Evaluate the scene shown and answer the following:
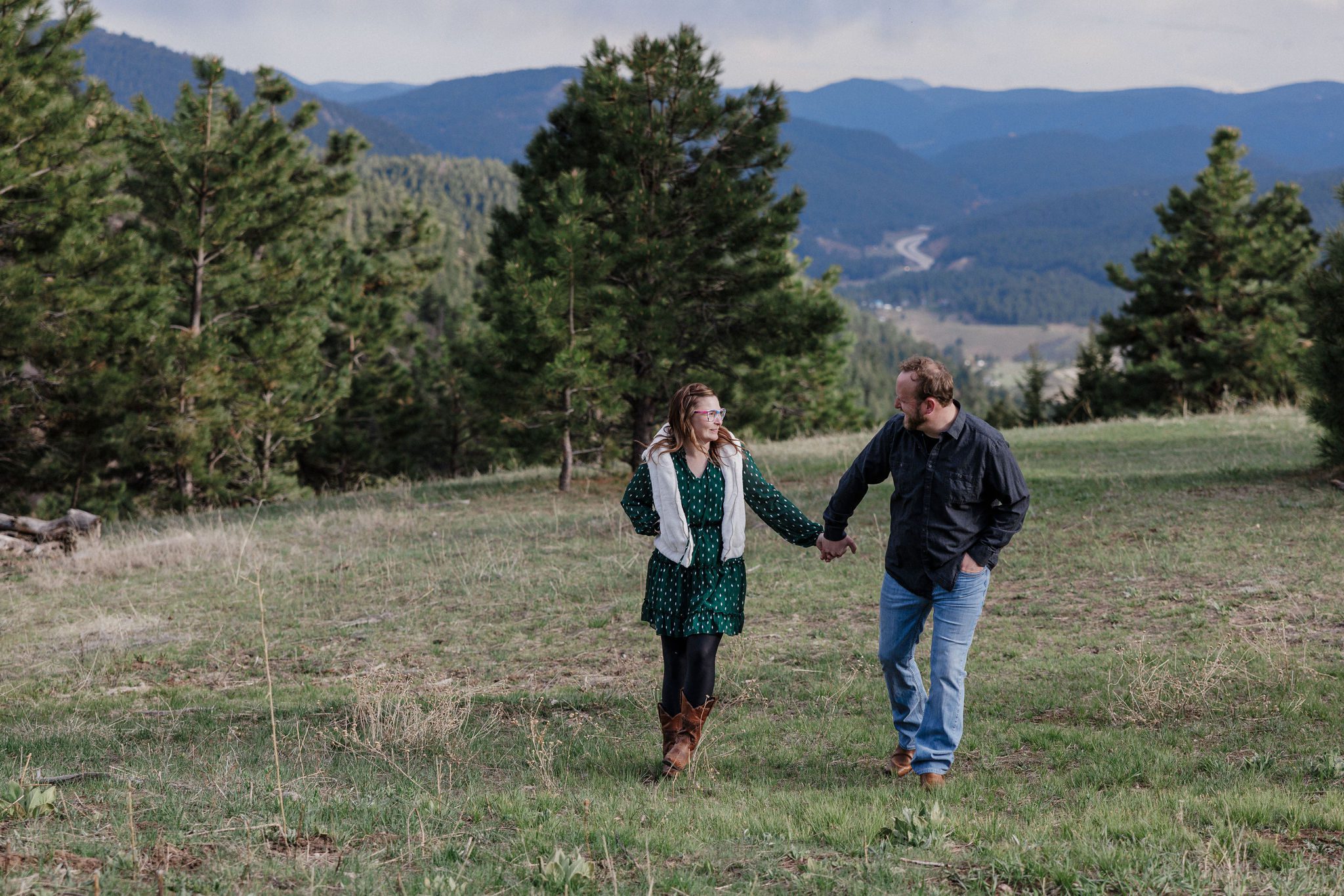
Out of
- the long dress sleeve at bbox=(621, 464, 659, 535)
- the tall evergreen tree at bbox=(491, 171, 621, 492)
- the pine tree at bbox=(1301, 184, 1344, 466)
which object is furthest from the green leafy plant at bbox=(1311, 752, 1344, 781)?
the tall evergreen tree at bbox=(491, 171, 621, 492)

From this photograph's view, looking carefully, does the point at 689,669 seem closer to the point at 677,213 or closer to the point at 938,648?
the point at 938,648

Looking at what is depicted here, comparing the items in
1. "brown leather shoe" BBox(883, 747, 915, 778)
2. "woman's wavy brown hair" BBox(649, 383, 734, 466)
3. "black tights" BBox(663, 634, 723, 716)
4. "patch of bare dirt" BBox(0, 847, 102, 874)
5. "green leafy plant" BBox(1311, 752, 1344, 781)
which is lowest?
"brown leather shoe" BBox(883, 747, 915, 778)

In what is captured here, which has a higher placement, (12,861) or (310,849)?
(12,861)

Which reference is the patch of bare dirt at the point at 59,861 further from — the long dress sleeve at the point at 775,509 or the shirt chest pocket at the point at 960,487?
the shirt chest pocket at the point at 960,487

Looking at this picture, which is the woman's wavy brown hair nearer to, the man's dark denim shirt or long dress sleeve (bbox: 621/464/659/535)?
long dress sleeve (bbox: 621/464/659/535)

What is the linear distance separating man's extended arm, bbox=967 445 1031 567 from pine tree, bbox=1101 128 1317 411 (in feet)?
88.5

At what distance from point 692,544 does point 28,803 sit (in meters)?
2.94

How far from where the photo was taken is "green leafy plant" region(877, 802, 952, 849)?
3.79 meters

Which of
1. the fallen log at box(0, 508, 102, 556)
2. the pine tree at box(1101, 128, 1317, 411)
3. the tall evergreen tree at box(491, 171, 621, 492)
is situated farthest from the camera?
the pine tree at box(1101, 128, 1317, 411)

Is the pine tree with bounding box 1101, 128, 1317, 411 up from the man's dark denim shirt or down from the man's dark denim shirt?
up

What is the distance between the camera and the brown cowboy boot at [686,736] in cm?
502

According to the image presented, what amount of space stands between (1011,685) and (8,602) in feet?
31.4

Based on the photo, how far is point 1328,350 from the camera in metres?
12.0

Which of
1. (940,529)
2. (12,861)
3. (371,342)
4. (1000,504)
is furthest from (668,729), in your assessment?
(371,342)
